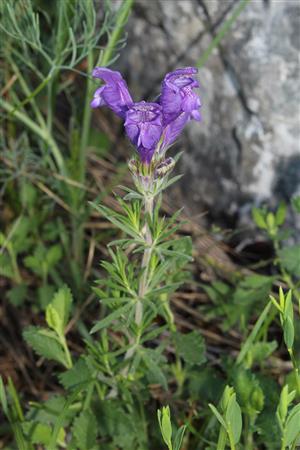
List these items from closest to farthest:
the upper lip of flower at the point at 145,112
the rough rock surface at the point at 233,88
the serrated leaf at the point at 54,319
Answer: the upper lip of flower at the point at 145,112 → the serrated leaf at the point at 54,319 → the rough rock surface at the point at 233,88

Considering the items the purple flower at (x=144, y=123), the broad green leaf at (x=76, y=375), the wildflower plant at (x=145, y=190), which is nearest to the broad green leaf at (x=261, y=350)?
the wildflower plant at (x=145, y=190)

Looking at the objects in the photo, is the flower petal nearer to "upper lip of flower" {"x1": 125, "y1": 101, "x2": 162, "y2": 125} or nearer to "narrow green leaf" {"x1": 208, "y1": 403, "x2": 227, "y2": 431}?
"upper lip of flower" {"x1": 125, "y1": 101, "x2": 162, "y2": 125}

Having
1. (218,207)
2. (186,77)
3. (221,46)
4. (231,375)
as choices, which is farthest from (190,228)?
(186,77)

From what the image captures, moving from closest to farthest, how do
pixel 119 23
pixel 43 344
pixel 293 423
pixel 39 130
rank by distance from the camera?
pixel 293 423
pixel 43 344
pixel 119 23
pixel 39 130

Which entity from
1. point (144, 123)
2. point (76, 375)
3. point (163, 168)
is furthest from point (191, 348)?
point (144, 123)

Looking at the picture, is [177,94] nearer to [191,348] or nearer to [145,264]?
[145,264]

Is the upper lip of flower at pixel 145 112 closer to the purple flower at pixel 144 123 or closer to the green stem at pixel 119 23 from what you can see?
the purple flower at pixel 144 123
